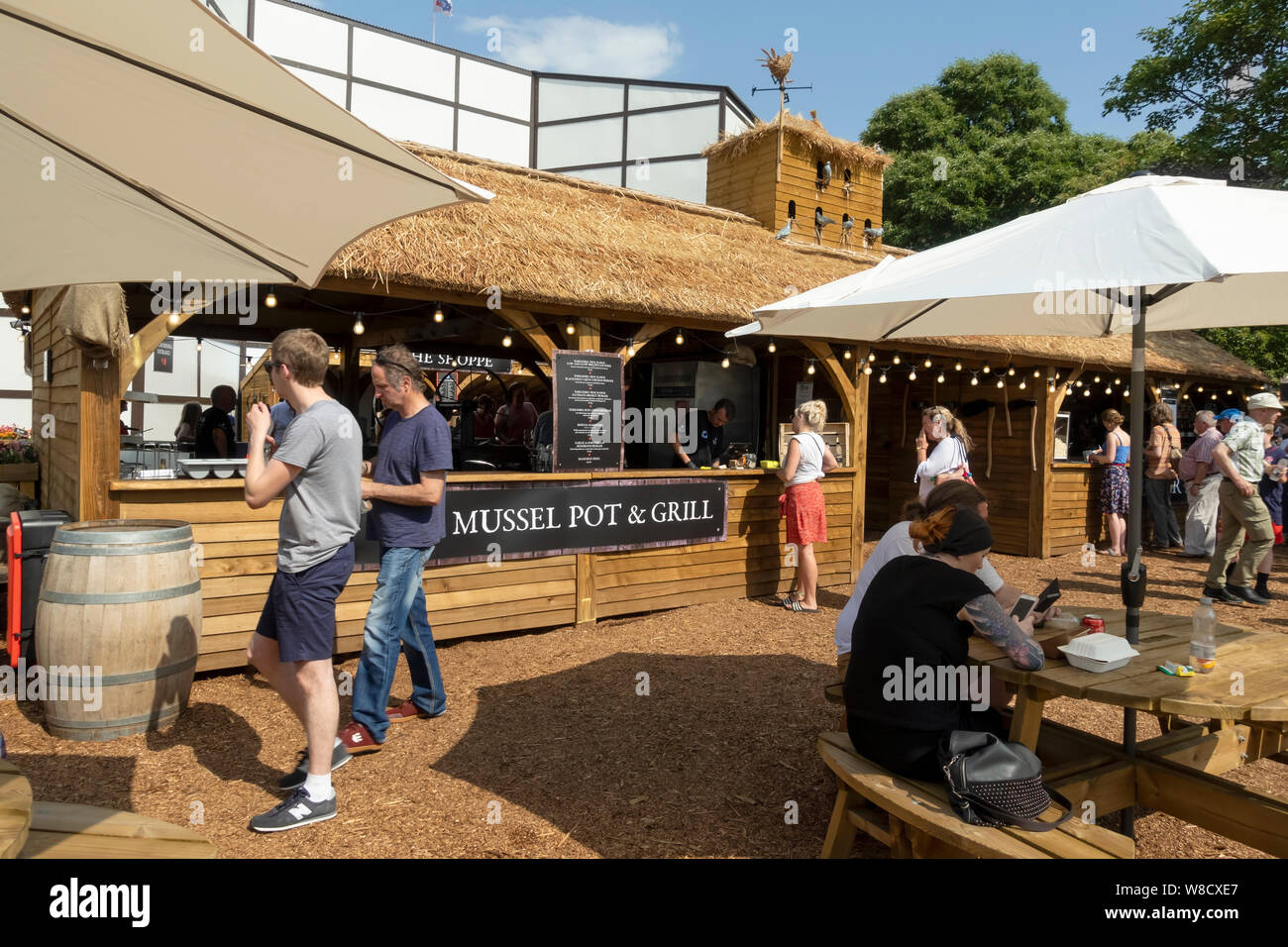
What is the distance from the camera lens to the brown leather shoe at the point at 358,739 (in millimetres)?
3811

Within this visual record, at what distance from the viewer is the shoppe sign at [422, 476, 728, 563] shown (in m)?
5.90

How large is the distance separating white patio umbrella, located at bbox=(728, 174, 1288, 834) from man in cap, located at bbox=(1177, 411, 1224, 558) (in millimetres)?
5159

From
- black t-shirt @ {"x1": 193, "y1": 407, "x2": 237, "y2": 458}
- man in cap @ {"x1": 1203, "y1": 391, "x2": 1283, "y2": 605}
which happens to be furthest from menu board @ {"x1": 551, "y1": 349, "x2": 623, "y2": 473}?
man in cap @ {"x1": 1203, "y1": 391, "x2": 1283, "y2": 605}

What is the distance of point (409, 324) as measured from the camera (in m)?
9.53

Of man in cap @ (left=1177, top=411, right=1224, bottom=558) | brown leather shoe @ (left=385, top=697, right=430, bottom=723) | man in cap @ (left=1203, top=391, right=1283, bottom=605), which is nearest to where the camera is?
brown leather shoe @ (left=385, top=697, right=430, bottom=723)

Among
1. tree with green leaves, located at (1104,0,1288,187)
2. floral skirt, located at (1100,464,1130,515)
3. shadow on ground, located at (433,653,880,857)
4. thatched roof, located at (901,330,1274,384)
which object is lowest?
shadow on ground, located at (433,653,880,857)

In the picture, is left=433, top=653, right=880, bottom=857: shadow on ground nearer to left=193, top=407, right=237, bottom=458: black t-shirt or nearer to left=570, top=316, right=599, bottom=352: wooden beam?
left=570, top=316, right=599, bottom=352: wooden beam

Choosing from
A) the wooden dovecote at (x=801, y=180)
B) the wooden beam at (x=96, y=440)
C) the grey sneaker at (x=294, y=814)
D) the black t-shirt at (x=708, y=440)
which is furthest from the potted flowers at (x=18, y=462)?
the wooden dovecote at (x=801, y=180)

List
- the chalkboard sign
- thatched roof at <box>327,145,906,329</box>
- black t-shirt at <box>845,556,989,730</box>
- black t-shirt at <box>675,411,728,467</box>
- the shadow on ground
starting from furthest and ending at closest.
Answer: the chalkboard sign < black t-shirt at <box>675,411,728,467</box> < thatched roof at <box>327,145,906,329</box> < the shadow on ground < black t-shirt at <box>845,556,989,730</box>

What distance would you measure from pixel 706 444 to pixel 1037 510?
4526 millimetres

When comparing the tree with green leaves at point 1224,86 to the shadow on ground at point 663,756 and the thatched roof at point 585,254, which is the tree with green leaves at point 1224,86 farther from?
the shadow on ground at point 663,756

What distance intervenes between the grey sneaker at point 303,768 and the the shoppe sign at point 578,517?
219 cm
